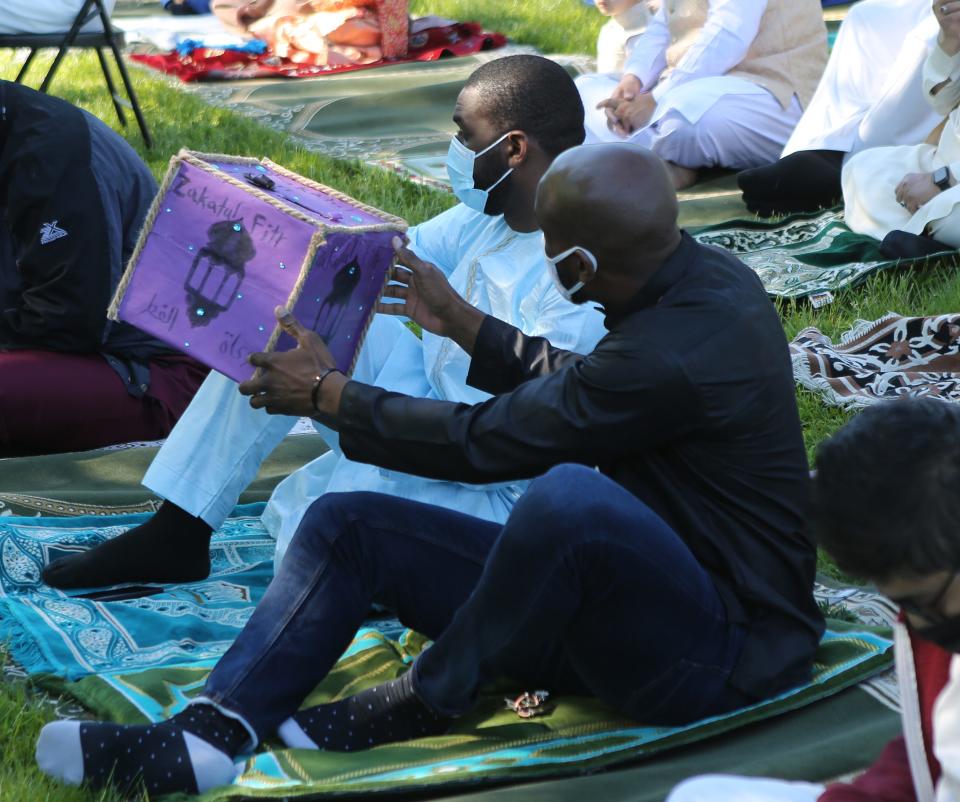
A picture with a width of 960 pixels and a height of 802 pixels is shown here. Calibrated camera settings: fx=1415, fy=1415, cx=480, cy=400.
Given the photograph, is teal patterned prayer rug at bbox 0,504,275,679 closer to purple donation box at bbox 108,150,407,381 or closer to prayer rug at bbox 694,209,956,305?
purple donation box at bbox 108,150,407,381

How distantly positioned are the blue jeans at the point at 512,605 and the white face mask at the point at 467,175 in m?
1.02

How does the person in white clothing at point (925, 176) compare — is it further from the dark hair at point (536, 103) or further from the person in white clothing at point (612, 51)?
the dark hair at point (536, 103)

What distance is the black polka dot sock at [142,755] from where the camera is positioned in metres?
2.54

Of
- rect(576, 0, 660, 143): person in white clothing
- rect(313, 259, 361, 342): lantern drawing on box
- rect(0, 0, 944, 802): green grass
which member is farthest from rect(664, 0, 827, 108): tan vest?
rect(313, 259, 361, 342): lantern drawing on box

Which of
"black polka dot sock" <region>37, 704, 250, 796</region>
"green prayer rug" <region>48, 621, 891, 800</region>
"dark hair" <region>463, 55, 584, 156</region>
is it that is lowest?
"green prayer rug" <region>48, 621, 891, 800</region>

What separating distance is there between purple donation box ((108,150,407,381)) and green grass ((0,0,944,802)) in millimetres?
883

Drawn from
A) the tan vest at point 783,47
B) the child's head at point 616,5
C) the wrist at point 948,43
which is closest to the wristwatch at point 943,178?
the wrist at point 948,43

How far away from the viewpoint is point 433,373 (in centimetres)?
361

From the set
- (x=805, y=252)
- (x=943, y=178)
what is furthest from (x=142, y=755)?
(x=943, y=178)

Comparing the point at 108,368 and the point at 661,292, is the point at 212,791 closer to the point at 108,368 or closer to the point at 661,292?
the point at 661,292

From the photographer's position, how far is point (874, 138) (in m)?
6.54

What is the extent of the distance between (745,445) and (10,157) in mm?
2513

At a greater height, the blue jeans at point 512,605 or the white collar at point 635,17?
the blue jeans at point 512,605

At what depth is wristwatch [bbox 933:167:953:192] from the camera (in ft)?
18.5
